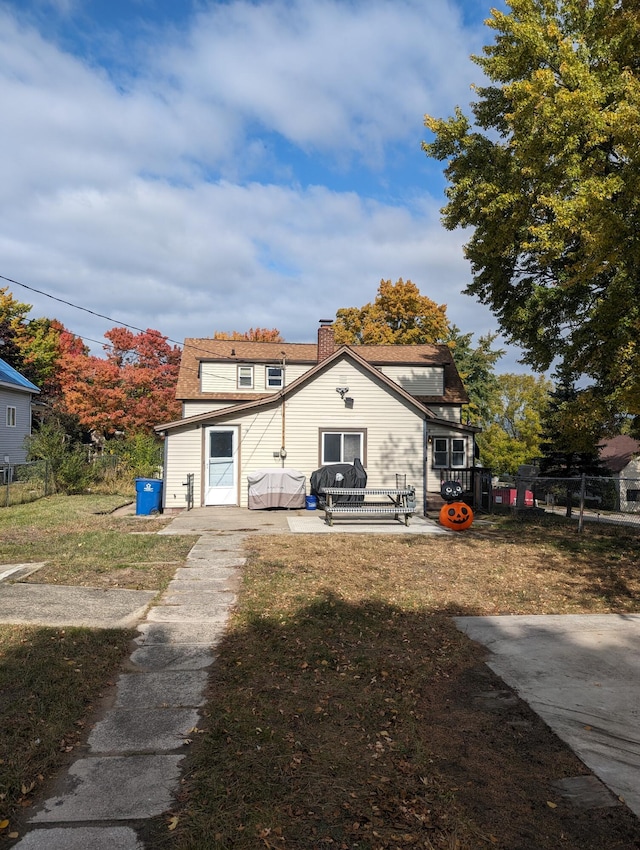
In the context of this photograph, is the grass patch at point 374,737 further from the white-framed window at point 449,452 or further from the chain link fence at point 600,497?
the white-framed window at point 449,452

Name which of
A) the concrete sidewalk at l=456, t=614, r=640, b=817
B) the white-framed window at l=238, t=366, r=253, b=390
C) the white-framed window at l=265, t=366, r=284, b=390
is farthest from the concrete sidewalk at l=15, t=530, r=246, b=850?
the white-framed window at l=265, t=366, r=284, b=390

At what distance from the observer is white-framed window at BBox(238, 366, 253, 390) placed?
2311cm

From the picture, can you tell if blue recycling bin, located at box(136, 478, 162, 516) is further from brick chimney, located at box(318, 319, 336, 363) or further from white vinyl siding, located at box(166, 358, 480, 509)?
brick chimney, located at box(318, 319, 336, 363)

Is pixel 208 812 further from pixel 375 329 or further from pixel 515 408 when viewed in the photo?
pixel 515 408

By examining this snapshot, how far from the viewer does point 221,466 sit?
18766 mm

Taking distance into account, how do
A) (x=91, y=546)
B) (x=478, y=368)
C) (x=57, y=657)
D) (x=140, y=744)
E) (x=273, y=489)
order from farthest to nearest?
(x=478, y=368)
(x=273, y=489)
(x=91, y=546)
(x=57, y=657)
(x=140, y=744)

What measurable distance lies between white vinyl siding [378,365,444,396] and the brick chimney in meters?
2.88

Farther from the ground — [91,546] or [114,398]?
[114,398]

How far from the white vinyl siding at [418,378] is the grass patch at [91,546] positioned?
43.6ft

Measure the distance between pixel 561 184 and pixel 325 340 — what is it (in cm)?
1169

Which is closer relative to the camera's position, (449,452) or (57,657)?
(57,657)

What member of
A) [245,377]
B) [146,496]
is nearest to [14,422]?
[245,377]

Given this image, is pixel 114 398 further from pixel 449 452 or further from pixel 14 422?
pixel 449 452

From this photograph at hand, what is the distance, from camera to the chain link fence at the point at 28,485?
18.5 metres
